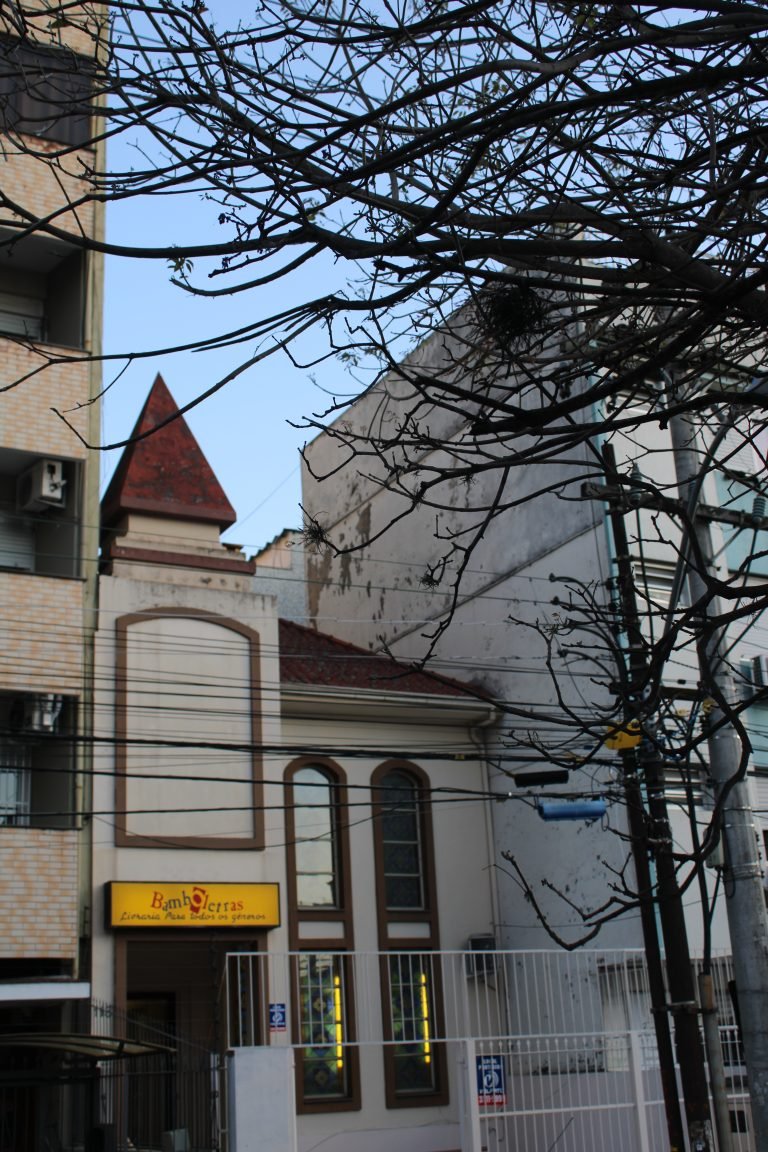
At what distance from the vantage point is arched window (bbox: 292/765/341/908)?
21.8 m

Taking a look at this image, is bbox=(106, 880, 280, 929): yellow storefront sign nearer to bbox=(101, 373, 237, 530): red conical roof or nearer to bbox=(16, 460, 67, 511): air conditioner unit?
bbox=(16, 460, 67, 511): air conditioner unit

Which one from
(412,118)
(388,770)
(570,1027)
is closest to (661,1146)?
(570,1027)

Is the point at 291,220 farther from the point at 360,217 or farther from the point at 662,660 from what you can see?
the point at 662,660

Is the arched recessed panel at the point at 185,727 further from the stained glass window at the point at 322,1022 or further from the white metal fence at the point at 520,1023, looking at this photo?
the stained glass window at the point at 322,1022

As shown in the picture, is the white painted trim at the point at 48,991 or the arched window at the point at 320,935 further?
the arched window at the point at 320,935

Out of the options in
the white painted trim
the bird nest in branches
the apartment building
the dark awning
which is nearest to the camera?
the bird nest in branches

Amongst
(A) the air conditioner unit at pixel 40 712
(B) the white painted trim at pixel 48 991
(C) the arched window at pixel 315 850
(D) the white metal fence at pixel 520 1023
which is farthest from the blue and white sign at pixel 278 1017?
(A) the air conditioner unit at pixel 40 712

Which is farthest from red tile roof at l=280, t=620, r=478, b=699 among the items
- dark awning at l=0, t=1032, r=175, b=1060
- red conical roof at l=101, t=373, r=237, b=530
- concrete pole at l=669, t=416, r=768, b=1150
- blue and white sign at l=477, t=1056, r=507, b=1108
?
concrete pole at l=669, t=416, r=768, b=1150

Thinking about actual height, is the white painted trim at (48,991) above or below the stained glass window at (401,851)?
below

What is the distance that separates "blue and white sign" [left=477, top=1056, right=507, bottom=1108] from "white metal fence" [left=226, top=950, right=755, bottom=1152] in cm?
14

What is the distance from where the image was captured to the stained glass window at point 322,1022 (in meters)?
20.5

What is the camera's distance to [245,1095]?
582 inches

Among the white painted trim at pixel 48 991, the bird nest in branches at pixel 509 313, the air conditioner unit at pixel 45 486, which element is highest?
the air conditioner unit at pixel 45 486

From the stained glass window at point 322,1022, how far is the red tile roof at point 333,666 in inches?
171
